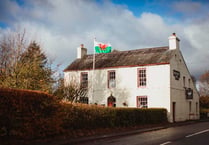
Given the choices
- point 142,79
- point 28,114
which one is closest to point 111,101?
point 142,79

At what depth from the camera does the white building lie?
27359 millimetres

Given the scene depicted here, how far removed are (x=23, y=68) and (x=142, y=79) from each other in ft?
49.0

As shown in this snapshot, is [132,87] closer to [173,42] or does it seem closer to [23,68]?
[173,42]

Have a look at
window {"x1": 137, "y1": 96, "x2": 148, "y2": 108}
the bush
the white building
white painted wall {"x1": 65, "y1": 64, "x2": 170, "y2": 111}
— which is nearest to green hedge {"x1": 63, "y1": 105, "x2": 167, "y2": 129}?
the bush

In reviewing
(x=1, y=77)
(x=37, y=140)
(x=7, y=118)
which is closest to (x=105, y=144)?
(x=37, y=140)

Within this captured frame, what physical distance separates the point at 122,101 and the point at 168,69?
6085mm

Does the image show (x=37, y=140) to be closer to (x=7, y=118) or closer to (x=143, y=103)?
(x=7, y=118)

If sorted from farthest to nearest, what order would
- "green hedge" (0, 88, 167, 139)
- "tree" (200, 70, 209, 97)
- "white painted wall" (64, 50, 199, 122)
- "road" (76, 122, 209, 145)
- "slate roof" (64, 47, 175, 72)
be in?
1. "tree" (200, 70, 209, 97)
2. "slate roof" (64, 47, 175, 72)
3. "white painted wall" (64, 50, 199, 122)
4. "road" (76, 122, 209, 145)
5. "green hedge" (0, 88, 167, 139)

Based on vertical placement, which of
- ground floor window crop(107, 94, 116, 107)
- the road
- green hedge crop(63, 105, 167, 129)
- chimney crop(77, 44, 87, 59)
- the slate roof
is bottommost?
the road

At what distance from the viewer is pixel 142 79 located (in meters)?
28.4

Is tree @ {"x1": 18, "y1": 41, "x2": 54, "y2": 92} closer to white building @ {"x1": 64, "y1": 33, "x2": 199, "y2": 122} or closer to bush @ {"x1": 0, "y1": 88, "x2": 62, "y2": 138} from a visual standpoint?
bush @ {"x1": 0, "y1": 88, "x2": 62, "y2": 138}

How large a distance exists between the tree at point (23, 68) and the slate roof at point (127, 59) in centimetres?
1076

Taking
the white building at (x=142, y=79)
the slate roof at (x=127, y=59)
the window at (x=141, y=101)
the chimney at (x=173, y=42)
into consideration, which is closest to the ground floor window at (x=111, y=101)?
the white building at (x=142, y=79)

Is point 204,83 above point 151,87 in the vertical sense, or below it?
above
